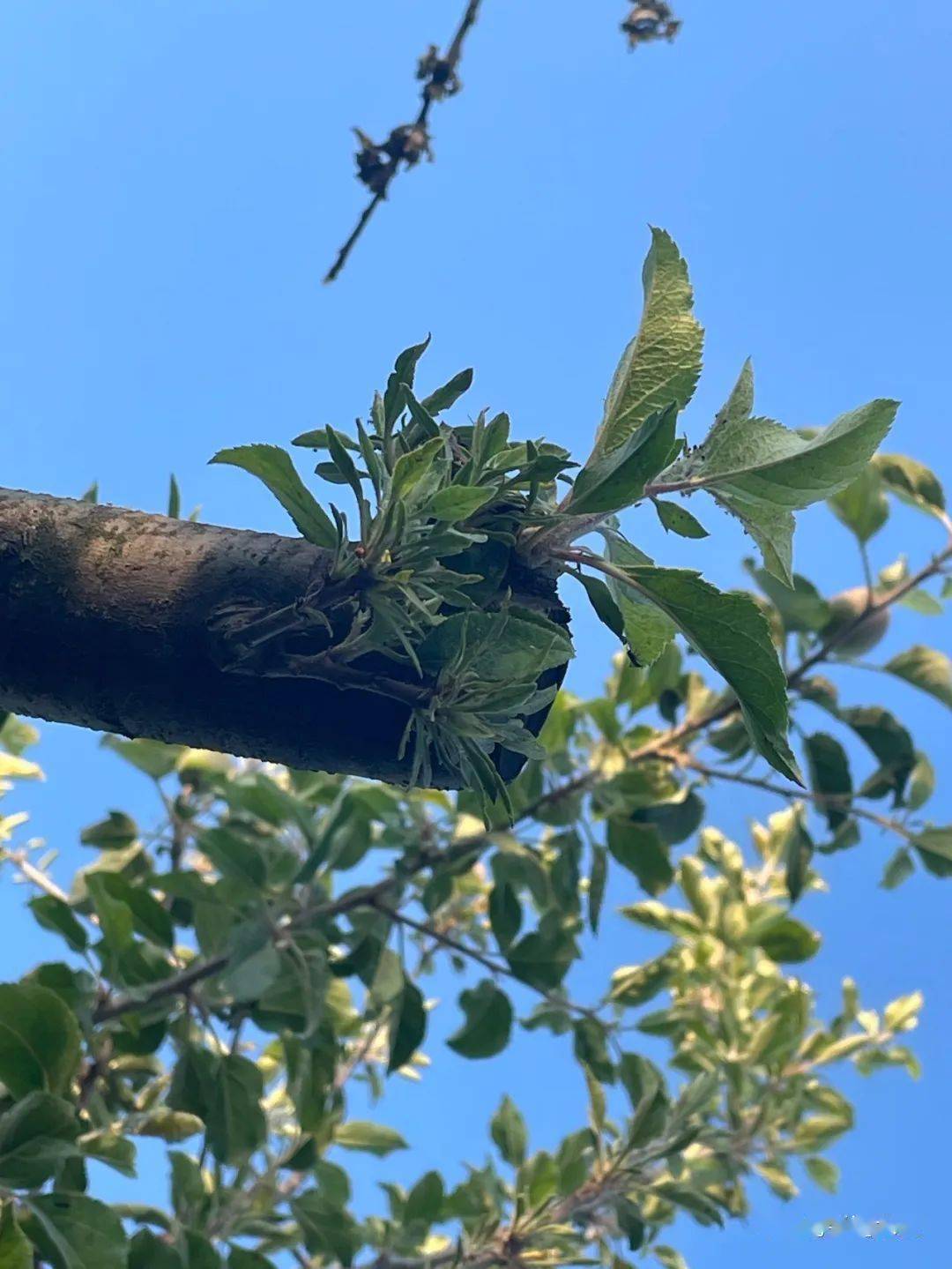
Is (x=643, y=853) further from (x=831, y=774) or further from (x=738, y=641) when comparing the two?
(x=738, y=641)

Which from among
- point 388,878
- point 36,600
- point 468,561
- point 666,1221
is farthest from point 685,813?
point 36,600

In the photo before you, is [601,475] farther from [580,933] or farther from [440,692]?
[580,933]

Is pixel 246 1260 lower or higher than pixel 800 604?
lower

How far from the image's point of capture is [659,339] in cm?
81

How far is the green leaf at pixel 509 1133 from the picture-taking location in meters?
2.11

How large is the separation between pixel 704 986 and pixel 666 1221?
A: 51cm

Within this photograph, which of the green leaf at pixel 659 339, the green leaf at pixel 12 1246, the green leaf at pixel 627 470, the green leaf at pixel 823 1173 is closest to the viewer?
the green leaf at pixel 627 470

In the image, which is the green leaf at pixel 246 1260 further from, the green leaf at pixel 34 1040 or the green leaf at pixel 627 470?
the green leaf at pixel 627 470

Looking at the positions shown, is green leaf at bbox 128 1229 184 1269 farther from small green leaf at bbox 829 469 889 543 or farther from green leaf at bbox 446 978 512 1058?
small green leaf at bbox 829 469 889 543

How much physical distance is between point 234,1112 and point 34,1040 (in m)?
0.52

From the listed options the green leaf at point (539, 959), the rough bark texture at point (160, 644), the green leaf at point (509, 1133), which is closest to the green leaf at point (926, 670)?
the green leaf at point (539, 959)

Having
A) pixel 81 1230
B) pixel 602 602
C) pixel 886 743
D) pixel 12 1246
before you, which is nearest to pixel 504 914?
pixel 886 743

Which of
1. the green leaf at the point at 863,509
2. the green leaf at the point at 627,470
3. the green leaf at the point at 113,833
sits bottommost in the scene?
the green leaf at the point at 627,470

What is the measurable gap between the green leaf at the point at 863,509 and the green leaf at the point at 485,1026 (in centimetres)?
102
